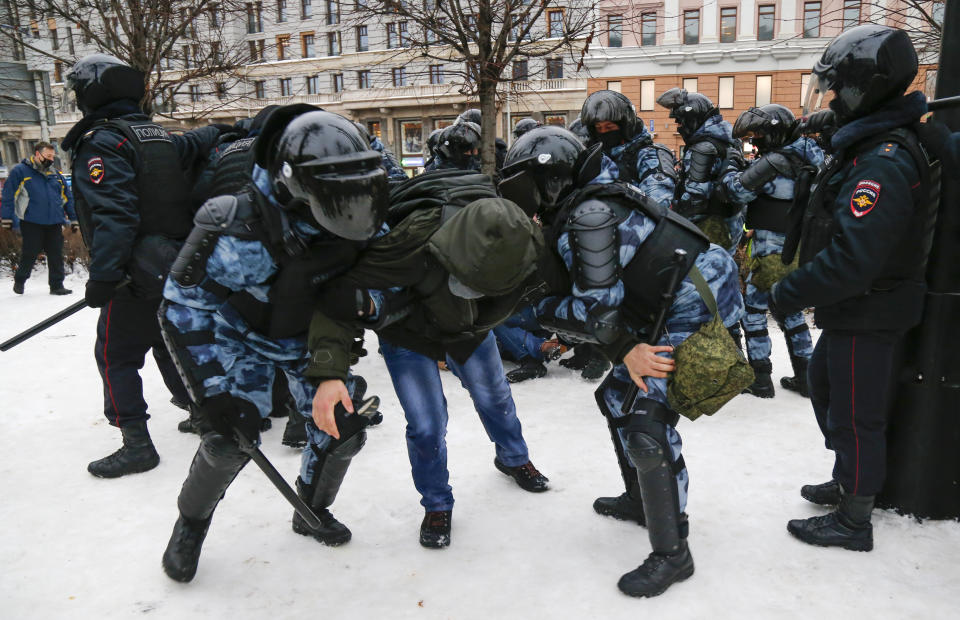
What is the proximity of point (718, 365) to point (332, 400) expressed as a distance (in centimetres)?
140

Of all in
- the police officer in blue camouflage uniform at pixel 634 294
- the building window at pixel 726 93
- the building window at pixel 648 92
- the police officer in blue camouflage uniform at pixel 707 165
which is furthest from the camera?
A: the building window at pixel 648 92

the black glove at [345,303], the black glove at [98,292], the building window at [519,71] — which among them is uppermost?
the building window at [519,71]

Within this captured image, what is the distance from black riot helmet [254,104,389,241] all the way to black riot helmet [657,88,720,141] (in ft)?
11.7

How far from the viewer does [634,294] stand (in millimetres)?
2615

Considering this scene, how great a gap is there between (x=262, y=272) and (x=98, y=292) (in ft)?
5.20

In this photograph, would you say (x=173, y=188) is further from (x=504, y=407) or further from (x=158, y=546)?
(x=504, y=407)

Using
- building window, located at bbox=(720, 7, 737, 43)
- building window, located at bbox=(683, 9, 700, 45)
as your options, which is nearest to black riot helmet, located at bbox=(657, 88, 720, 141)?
building window, located at bbox=(683, 9, 700, 45)

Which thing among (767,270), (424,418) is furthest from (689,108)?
(424,418)

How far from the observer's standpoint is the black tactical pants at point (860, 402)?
267 cm

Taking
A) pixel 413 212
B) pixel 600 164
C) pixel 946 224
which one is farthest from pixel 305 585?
pixel 946 224

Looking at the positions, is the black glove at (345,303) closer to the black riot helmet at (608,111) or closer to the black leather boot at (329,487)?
the black leather boot at (329,487)

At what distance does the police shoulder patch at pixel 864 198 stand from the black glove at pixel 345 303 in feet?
6.19

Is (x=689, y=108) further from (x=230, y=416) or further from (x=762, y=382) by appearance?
(x=230, y=416)

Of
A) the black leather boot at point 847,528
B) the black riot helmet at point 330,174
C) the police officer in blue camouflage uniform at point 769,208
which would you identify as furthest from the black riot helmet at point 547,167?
the police officer in blue camouflage uniform at point 769,208
